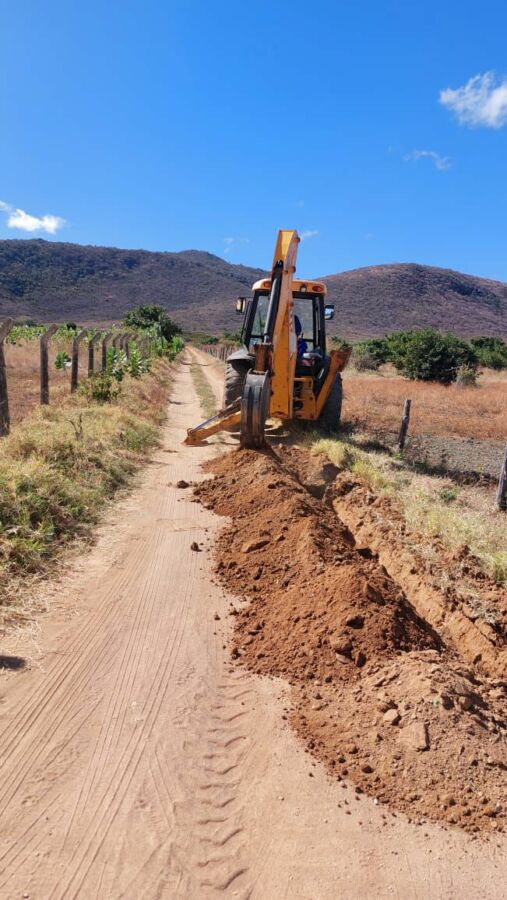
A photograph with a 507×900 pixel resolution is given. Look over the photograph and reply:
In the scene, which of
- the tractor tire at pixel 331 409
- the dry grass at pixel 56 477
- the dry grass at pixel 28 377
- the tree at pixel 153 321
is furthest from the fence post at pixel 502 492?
the tree at pixel 153 321

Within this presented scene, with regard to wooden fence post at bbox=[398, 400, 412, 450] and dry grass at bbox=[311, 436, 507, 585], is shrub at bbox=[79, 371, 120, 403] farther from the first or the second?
wooden fence post at bbox=[398, 400, 412, 450]

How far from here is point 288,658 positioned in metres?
4.12

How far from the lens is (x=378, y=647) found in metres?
4.01

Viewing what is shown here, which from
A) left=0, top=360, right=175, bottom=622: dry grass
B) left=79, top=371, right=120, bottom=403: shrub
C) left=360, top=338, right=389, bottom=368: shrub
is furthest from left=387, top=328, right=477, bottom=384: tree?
left=0, top=360, right=175, bottom=622: dry grass

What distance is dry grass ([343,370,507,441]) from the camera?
1591 cm

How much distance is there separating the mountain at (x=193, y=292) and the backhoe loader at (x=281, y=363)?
241 ft

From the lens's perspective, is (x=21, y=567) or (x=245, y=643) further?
(x=21, y=567)

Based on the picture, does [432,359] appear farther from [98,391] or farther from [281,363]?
[281,363]

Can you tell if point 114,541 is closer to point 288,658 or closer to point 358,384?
point 288,658

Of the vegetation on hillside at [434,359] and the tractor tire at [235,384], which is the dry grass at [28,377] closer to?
the tractor tire at [235,384]

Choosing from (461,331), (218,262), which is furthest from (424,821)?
(218,262)

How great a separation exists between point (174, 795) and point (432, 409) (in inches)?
718

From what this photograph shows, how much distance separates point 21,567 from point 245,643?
82.7 inches

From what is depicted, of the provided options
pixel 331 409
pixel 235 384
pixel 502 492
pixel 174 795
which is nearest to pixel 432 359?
pixel 331 409
